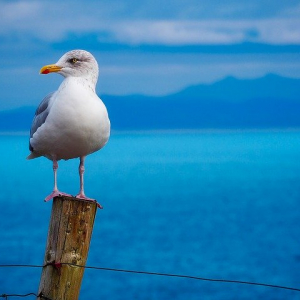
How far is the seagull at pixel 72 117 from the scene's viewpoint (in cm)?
331

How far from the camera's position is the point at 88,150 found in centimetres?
346

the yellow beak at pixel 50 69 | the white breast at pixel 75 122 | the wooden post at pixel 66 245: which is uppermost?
the yellow beak at pixel 50 69

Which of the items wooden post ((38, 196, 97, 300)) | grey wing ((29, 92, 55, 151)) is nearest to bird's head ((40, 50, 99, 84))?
grey wing ((29, 92, 55, 151))

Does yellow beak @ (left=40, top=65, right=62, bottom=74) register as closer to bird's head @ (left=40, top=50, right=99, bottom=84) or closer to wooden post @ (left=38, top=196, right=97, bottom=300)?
bird's head @ (left=40, top=50, right=99, bottom=84)

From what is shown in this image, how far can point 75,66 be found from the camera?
3582 mm

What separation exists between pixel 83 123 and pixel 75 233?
87 centimetres

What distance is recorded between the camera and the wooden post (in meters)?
2.59

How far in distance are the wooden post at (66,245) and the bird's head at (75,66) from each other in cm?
114

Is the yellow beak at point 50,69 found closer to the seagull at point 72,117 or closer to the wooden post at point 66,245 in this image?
the seagull at point 72,117

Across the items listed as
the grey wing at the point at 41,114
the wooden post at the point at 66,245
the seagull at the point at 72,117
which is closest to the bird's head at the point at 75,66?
the seagull at the point at 72,117

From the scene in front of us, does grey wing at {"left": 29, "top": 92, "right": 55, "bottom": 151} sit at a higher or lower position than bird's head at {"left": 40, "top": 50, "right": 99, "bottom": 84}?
lower

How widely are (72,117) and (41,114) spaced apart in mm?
325

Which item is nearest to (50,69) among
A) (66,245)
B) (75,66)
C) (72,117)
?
(75,66)

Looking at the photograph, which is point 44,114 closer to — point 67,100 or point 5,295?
point 67,100
